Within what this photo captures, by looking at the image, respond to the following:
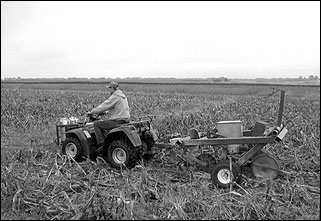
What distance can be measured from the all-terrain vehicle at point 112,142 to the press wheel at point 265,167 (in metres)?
2.44

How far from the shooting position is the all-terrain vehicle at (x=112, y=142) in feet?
25.0

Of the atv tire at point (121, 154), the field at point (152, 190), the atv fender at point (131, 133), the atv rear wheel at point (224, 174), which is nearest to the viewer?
the field at point (152, 190)

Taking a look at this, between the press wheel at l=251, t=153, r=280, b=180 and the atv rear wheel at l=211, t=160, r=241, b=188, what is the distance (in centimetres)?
43

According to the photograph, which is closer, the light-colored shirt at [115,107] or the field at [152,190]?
the field at [152,190]

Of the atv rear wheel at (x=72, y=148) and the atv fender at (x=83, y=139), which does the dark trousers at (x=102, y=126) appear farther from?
the atv rear wheel at (x=72, y=148)

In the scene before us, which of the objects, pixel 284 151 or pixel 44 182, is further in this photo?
pixel 284 151

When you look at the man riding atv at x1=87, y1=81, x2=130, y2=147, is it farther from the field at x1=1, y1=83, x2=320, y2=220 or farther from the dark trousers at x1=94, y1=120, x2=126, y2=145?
the field at x1=1, y1=83, x2=320, y2=220

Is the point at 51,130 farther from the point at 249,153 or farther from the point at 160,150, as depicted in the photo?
the point at 249,153

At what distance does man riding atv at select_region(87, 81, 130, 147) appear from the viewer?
7996 mm

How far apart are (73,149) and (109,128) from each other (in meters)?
1.06

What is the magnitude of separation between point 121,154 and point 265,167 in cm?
309

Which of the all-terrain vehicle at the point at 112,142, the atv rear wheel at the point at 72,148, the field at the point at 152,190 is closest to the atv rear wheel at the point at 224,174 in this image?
the field at the point at 152,190

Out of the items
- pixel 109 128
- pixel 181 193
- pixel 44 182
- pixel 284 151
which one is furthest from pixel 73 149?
pixel 284 151

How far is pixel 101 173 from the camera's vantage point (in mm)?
7023
